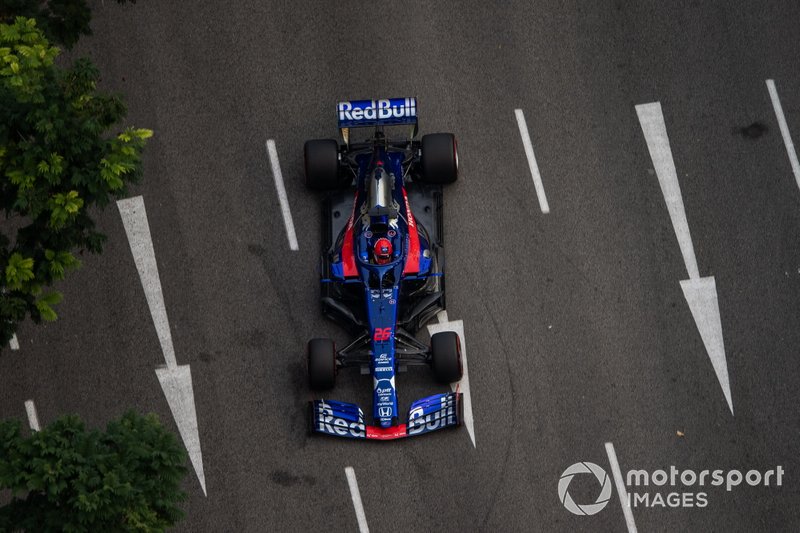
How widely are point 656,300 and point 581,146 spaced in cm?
268

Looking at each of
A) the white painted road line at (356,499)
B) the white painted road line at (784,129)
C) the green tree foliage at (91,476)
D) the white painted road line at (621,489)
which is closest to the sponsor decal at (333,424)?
the white painted road line at (356,499)

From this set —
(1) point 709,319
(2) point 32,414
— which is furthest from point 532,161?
(2) point 32,414

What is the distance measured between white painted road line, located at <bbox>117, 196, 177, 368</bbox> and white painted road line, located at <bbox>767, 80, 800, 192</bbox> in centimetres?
→ 992

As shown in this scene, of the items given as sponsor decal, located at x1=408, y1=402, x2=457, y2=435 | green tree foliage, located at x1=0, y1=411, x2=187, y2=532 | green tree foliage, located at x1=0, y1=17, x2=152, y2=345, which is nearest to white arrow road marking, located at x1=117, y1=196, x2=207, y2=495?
sponsor decal, located at x1=408, y1=402, x2=457, y2=435

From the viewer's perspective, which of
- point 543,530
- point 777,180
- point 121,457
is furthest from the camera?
point 777,180

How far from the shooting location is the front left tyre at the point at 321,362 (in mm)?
18031

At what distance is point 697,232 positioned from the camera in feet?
62.2

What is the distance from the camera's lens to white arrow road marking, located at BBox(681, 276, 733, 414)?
726 inches

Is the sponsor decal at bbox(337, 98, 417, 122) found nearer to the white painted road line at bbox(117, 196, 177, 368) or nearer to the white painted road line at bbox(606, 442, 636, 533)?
the white painted road line at bbox(117, 196, 177, 368)

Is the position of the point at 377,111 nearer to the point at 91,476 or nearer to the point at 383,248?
the point at 383,248

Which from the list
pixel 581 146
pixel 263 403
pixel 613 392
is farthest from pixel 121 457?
pixel 581 146

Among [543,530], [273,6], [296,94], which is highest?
[273,6]

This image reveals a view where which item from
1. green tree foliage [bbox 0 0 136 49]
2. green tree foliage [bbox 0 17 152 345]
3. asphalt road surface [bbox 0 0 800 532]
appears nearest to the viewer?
green tree foliage [bbox 0 17 152 345]

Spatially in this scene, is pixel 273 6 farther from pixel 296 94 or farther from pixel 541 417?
pixel 541 417
